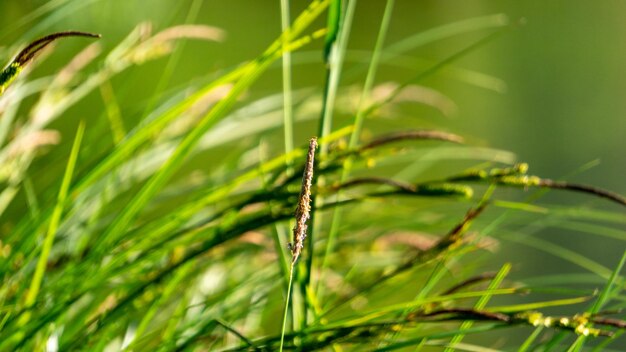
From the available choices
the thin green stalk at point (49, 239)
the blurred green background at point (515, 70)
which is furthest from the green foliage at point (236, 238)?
the blurred green background at point (515, 70)

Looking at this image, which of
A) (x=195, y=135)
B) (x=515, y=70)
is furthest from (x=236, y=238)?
(x=515, y=70)

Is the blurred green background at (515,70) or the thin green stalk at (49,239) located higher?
the blurred green background at (515,70)

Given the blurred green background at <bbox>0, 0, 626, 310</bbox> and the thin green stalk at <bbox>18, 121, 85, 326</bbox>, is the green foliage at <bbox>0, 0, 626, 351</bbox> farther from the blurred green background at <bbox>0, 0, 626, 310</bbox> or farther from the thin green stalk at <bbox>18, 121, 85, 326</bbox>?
the blurred green background at <bbox>0, 0, 626, 310</bbox>

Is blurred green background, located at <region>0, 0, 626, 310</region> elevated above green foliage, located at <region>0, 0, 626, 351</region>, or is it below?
above

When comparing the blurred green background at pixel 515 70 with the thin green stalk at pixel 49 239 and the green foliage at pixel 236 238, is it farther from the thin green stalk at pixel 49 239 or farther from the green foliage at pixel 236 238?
the thin green stalk at pixel 49 239

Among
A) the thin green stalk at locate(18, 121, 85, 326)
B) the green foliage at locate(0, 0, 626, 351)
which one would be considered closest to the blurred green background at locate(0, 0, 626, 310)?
the green foliage at locate(0, 0, 626, 351)

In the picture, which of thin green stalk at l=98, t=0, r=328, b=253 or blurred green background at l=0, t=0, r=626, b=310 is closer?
thin green stalk at l=98, t=0, r=328, b=253

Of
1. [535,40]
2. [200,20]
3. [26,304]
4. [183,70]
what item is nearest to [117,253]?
[26,304]

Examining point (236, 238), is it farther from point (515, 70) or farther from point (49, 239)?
point (515, 70)
